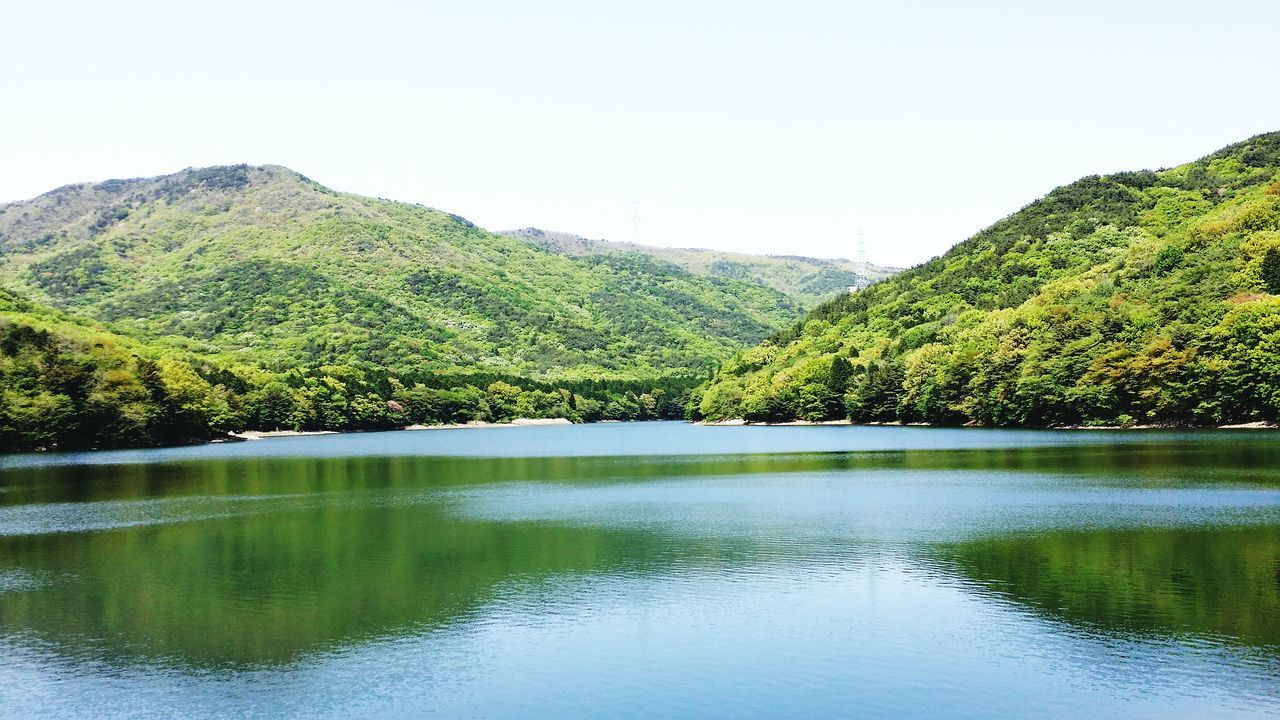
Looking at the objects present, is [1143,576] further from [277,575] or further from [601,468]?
[601,468]

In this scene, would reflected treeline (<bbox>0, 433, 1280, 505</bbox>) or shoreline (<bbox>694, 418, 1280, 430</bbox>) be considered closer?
reflected treeline (<bbox>0, 433, 1280, 505</bbox>)

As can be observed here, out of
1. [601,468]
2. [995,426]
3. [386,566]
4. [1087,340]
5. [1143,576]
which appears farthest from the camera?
[995,426]

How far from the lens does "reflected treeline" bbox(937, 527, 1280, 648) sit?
2820cm

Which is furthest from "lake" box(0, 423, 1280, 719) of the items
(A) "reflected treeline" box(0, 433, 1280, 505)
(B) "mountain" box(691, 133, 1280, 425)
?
(B) "mountain" box(691, 133, 1280, 425)

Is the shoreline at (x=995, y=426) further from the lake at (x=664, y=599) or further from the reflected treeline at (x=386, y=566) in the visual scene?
the lake at (x=664, y=599)

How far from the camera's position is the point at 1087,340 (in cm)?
11919

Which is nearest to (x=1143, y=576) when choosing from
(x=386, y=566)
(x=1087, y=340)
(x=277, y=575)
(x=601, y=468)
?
(x=386, y=566)

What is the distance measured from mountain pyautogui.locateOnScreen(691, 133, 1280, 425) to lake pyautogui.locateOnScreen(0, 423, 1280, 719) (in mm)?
40853

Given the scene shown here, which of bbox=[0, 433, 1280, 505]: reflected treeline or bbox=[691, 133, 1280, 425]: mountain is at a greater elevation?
bbox=[691, 133, 1280, 425]: mountain

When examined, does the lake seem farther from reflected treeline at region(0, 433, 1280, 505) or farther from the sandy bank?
the sandy bank

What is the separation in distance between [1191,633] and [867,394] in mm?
133202

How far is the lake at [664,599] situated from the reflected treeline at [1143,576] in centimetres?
15

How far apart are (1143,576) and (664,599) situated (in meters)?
15.4

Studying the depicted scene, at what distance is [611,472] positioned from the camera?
82438 millimetres
